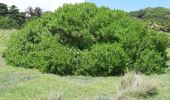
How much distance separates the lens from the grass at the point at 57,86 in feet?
37.6

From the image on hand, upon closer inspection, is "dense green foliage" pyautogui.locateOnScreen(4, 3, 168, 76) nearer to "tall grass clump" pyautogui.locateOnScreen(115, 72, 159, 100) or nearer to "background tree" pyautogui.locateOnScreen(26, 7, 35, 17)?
"tall grass clump" pyautogui.locateOnScreen(115, 72, 159, 100)

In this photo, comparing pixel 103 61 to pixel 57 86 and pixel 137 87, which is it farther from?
pixel 137 87

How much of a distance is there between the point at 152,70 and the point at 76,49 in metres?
2.62

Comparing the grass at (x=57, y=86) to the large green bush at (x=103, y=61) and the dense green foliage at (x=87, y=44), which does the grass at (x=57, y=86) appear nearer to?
the large green bush at (x=103, y=61)

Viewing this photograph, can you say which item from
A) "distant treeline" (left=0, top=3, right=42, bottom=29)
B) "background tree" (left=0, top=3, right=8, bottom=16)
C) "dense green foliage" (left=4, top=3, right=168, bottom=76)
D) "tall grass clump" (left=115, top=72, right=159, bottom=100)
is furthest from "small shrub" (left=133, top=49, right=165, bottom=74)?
"background tree" (left=0, top=3, right=8, bottom=16)

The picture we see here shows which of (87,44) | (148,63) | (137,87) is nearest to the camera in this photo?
(137,87)

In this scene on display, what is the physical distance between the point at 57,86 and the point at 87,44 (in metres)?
4.18

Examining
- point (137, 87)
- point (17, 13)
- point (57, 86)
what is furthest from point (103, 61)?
point (17, 13)

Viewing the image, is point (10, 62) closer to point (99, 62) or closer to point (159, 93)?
point (99, 62)

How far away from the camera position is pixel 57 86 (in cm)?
Result: 1267

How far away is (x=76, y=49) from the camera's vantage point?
53.4 ft

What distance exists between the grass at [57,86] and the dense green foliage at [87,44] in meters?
0.66

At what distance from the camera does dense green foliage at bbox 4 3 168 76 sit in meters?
15.5

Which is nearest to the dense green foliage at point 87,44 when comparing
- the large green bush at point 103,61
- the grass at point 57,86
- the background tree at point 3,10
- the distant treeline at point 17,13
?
the large green bush at point 103,61
